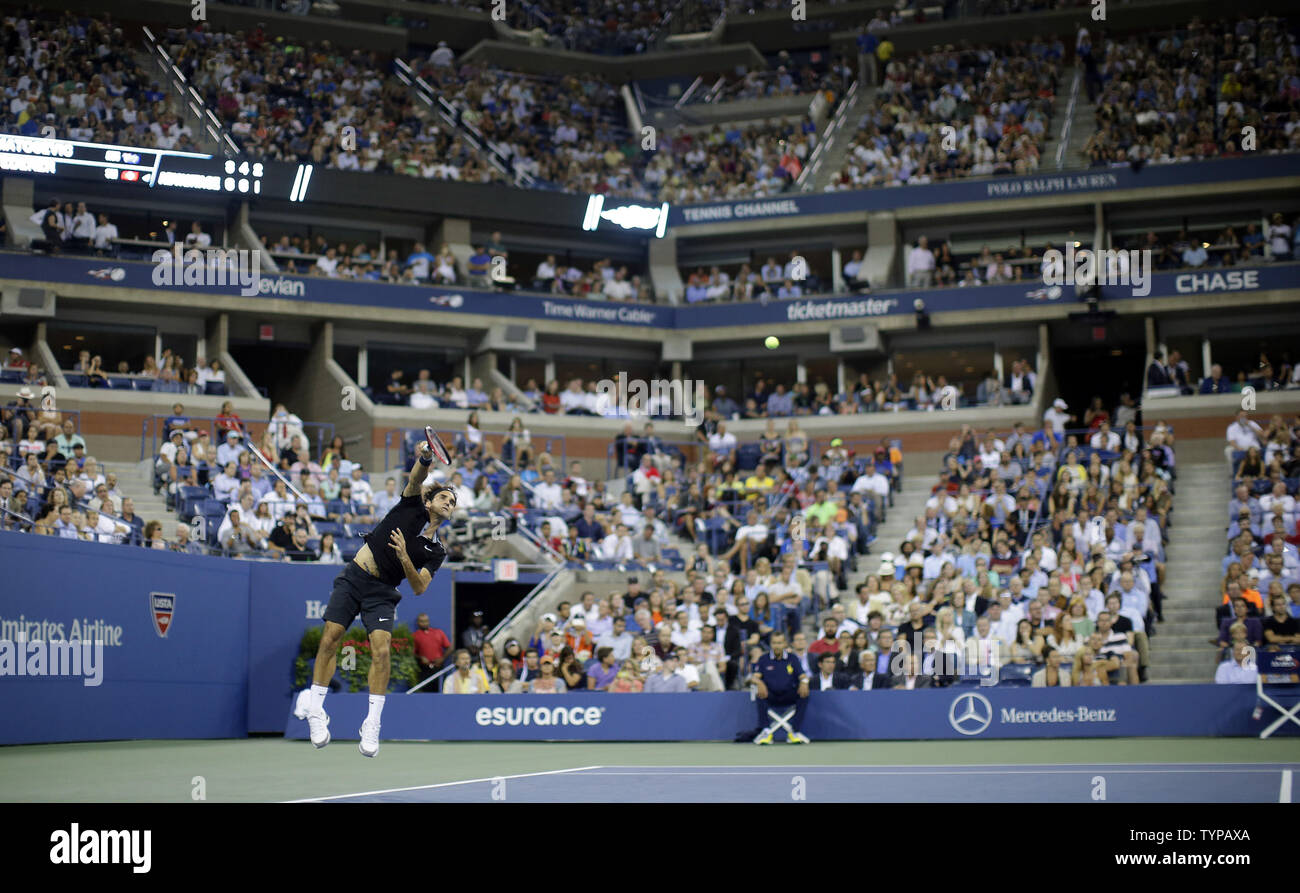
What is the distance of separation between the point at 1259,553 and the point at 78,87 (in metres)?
31.0

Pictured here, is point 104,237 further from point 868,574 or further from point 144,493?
point 868,574

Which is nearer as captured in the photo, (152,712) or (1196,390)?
(152,712)

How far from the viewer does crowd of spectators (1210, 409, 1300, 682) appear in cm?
2058

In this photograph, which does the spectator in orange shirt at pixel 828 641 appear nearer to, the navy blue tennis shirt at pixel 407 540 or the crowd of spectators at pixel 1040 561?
the crowd of spectators at pixel 1040 561

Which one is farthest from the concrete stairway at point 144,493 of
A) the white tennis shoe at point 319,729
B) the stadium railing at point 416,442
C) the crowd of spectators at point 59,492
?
the white tennis shoe at point 319,729

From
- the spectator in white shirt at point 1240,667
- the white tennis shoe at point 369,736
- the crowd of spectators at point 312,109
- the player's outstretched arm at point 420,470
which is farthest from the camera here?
the crowd of spectators at point 312,109

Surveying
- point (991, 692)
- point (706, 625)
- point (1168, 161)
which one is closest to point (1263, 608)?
point (991, 692)

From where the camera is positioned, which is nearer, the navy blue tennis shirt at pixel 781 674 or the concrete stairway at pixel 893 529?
the navy blue tennis shirt at pixel 781 674

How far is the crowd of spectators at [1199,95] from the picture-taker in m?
40.2

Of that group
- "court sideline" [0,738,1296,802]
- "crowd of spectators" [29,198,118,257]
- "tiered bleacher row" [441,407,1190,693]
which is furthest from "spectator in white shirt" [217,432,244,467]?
"crowd of spectators" [29,198,118,257]

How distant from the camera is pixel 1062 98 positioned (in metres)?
45.3

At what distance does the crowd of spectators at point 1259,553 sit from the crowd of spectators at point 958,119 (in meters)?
15.3
